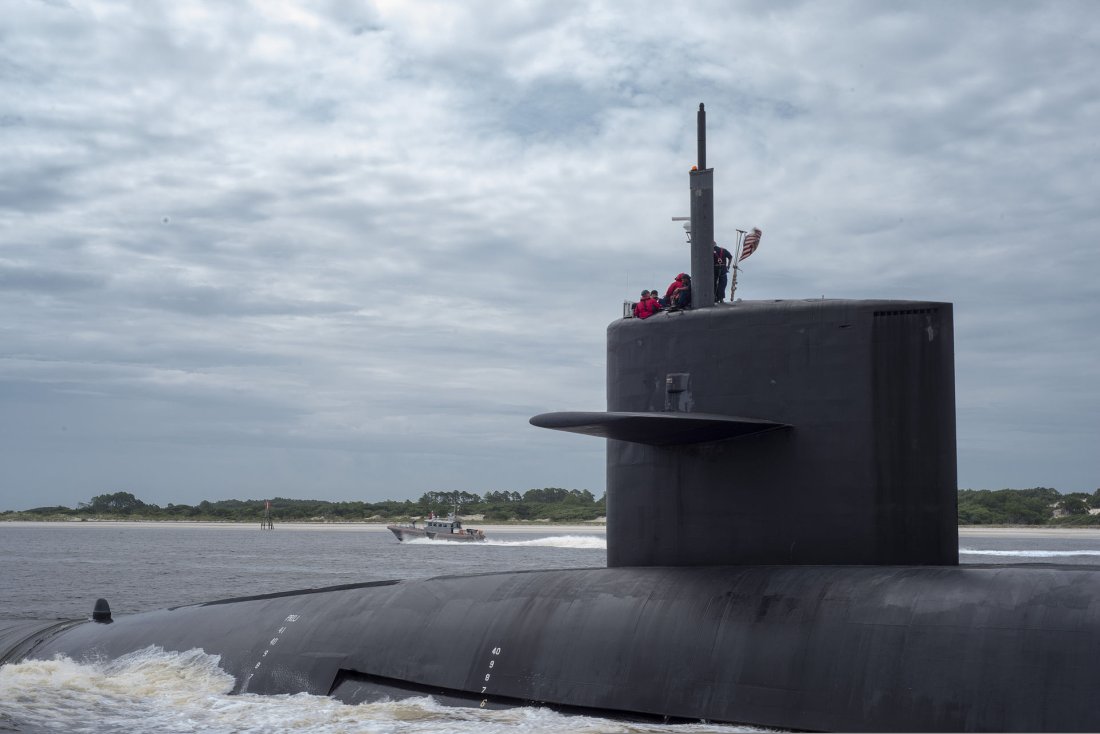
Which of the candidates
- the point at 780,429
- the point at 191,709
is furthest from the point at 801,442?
the point at 191,709

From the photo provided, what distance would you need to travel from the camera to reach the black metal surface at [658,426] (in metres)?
8.59

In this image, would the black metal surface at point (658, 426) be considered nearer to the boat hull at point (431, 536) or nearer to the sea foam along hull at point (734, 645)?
→ the sea foam along hull at point (734, 645)

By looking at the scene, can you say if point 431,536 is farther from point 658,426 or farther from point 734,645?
point 734,645

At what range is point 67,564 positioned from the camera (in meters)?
49.4

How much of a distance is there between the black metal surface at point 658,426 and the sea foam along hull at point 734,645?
1.13 meters

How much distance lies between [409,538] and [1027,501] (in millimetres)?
51223

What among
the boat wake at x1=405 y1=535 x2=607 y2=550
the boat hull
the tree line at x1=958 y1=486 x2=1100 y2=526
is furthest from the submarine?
the tree line at x1=958 y1=486 x2=1100 y2=526

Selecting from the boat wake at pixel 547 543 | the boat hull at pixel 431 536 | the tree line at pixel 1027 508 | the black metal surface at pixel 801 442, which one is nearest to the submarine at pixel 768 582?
the black metal surface at pixel 801 442

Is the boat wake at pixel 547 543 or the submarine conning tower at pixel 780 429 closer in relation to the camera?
the submarine conning tower at pixel 780 429

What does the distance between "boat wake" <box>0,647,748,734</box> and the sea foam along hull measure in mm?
208

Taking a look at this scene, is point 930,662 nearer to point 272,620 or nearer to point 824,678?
point 824,678

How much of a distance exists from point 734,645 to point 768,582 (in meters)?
0.70

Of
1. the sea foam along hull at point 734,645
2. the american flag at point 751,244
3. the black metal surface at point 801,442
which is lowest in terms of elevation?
the sea foam along hull at point 734,645

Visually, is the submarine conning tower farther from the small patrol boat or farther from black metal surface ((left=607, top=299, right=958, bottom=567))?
the small patrol boat
